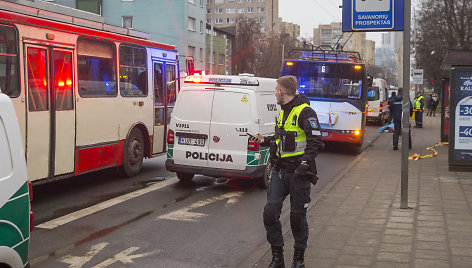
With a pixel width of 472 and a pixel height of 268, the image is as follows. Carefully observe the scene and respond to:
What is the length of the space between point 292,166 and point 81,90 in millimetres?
5517

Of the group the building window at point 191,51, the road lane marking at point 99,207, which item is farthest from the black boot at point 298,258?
the building window at point 191,51

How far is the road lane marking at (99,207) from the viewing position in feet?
24.4

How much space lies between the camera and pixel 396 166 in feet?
45.6

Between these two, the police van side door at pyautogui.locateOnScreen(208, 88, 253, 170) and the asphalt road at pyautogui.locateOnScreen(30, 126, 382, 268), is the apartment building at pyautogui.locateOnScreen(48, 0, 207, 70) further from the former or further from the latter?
the police van side door at pyautogui.locateOnScreen(208, 88, 253, 170)

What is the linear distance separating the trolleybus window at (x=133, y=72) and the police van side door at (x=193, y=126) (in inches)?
63.3

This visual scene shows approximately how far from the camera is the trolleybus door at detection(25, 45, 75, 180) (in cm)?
840

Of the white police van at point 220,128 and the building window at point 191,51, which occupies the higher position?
the building window at point 191,51

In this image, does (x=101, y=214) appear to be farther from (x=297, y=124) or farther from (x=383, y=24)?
(x=383, y=24)

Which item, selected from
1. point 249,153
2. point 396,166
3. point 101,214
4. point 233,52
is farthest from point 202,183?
point 233,52

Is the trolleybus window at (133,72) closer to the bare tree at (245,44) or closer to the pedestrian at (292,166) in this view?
the pedestrian at (292,166)

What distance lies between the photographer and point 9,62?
26.3ft

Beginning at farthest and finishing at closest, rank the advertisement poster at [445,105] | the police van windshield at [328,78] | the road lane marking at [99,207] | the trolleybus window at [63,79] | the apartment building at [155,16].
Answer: the apartment building at [155,16] < the advertisement poster at [445,105] < the police van windshield at [328,78] < the trolleybus window at [63,79] < the road lane marking at [99,207]

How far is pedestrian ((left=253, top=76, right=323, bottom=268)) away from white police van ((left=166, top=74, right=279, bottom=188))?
422cm

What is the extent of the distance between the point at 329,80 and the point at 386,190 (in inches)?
306
